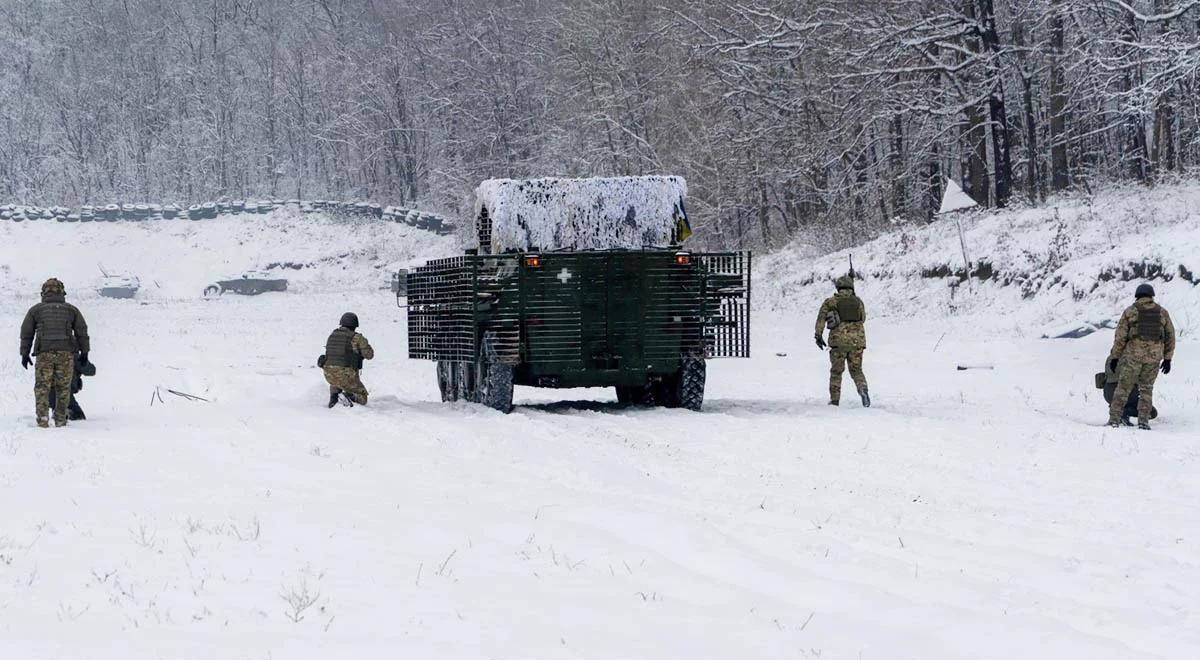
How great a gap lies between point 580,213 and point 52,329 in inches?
253

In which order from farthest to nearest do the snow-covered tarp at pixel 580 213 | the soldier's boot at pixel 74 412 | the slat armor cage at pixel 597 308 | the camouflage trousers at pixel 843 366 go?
the snow-covered tarp at pixel 580 213 → the camouflage trousers at pixel 843 366 → the slat armor cage at pixel 597 308 → the soldier's boot at pixel 74 412

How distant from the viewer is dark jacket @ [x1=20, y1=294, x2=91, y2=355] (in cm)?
1516

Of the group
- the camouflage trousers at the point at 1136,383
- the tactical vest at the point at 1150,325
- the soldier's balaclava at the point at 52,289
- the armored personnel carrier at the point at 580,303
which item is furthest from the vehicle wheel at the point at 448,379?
the tactical vest at the point at 1150,325

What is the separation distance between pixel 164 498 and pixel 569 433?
5130 mm

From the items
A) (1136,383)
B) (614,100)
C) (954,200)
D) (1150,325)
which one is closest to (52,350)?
(1136,383)

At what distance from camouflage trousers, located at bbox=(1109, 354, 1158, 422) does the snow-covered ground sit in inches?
12.8

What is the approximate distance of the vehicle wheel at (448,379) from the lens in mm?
18594

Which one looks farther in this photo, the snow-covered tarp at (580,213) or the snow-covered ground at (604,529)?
the snow-covered tarp at (580,213)

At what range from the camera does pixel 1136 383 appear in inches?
581

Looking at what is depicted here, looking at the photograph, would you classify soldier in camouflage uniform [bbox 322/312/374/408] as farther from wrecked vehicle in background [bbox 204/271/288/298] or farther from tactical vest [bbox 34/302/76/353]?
wrecked vehicle in background [bbox 204/271/288/298]

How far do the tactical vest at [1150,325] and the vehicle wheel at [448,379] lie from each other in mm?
8367

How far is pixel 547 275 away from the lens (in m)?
16.2

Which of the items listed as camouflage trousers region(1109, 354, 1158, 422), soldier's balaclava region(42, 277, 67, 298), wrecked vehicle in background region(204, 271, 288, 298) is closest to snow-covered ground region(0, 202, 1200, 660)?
camouflage trousers region(1109, 354, 1158, 422)

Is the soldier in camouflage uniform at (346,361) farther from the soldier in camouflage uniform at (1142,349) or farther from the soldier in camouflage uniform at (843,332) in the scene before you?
the soldier in camouflage uniform at (1142,349)
